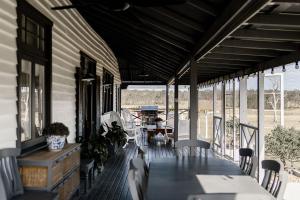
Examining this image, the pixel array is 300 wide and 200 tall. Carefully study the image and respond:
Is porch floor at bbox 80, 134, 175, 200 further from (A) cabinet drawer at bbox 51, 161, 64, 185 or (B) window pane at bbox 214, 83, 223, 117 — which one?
(B) window pane at bbox 214, 83, 223, 117

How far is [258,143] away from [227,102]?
4.18 metres

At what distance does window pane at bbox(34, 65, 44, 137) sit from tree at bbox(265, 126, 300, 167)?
18.1 feet

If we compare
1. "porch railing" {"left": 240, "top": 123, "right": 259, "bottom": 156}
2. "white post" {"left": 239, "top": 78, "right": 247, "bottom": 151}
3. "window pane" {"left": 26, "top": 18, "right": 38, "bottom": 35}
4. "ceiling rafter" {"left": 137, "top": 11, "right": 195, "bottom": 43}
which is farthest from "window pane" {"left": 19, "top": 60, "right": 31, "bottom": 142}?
"white post" {"left": 239, "top": 78, "right": 247, "bottom": 151}

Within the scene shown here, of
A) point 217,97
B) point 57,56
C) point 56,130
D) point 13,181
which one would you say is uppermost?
point 57,56

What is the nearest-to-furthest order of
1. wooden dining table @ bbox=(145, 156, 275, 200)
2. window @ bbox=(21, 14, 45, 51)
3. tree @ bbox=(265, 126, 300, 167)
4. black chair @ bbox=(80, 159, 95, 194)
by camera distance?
wooden dining table @ bbox=(145, 156, 275, 200), window @ bbox=(21, 14, 45, 51), black chair @ bbox=(80, 159, 95, 194), tree @ bbox=(265, 126, 300, 167)

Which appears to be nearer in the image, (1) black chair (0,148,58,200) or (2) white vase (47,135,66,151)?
(1) black chair (0,148,58,200)

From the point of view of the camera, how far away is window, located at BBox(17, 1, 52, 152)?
332cm

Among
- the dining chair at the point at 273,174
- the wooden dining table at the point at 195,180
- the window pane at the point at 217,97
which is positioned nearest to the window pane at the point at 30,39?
the wooden dining table at the point at 195,180

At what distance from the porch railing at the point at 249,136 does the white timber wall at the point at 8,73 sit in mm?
4500

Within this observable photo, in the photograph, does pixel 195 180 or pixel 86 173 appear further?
pixel 86 173

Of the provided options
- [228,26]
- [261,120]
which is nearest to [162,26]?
[228,26]

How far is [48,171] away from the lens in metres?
2.99

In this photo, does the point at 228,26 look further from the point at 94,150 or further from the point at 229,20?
the point at 94,150

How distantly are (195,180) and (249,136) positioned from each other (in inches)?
174
